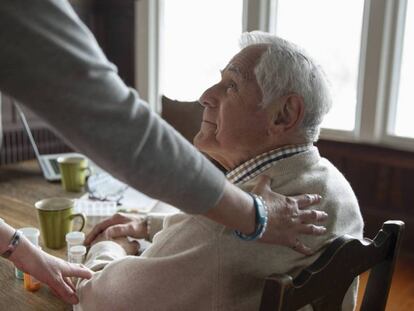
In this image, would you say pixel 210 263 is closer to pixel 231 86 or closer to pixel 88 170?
pixel 231 86

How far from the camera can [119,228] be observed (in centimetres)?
145

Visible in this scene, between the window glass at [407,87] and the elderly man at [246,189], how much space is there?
2045 mm

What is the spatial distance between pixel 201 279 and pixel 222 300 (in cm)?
6

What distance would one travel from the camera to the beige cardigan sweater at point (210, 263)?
0.97 metres

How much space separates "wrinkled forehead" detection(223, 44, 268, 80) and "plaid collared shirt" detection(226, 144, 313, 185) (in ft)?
0.65

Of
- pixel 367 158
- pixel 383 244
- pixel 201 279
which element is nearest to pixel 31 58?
pixel 201 279

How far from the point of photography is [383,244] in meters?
1.08

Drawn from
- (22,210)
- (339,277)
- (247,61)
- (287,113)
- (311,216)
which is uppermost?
(247,61)

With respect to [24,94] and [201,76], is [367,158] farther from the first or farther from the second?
[24,94]

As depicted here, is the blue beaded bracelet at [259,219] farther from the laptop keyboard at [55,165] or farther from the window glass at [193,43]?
the window glass at [193,43]

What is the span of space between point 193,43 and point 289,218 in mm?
3138

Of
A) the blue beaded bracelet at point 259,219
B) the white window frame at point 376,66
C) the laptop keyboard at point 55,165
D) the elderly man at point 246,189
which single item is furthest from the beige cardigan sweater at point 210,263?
the white window frame at point 376,66

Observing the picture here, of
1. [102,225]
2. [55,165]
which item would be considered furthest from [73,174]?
[102,225]

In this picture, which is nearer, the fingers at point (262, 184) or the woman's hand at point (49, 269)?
the fingers at point (262, 184)
